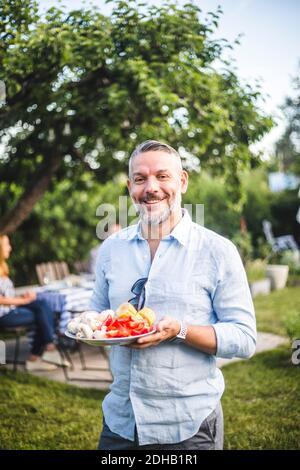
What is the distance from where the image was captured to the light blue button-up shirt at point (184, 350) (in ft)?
5.77

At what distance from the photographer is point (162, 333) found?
1642 millimetres

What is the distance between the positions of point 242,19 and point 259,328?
453 centimetres

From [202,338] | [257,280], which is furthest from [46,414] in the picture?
[257,280]

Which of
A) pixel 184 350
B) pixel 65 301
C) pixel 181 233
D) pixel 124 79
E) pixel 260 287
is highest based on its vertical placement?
pixel 124 79

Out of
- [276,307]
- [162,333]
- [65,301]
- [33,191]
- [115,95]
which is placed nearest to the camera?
[162,333]

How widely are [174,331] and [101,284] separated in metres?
0.56

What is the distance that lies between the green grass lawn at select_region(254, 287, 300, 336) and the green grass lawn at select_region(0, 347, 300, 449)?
1.72 m

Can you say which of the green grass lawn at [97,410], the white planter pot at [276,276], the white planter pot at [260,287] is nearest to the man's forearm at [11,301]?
the green grass lawn at [97,410]

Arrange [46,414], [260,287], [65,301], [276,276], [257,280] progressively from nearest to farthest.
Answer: [46,414] < [65,301] < [260,287] < [257,280] < [276,276]

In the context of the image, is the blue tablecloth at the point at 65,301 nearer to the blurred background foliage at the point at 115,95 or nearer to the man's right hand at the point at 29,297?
the man's right hand at the point at 29,297

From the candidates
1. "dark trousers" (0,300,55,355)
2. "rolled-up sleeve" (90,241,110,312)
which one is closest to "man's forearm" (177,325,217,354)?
"rolled-up sleeve" (90,241,110,312)

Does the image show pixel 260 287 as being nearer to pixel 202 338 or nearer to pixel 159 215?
pixel 159 215

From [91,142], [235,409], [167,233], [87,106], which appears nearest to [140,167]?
[167,233]

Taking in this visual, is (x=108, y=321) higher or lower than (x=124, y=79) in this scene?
lower
